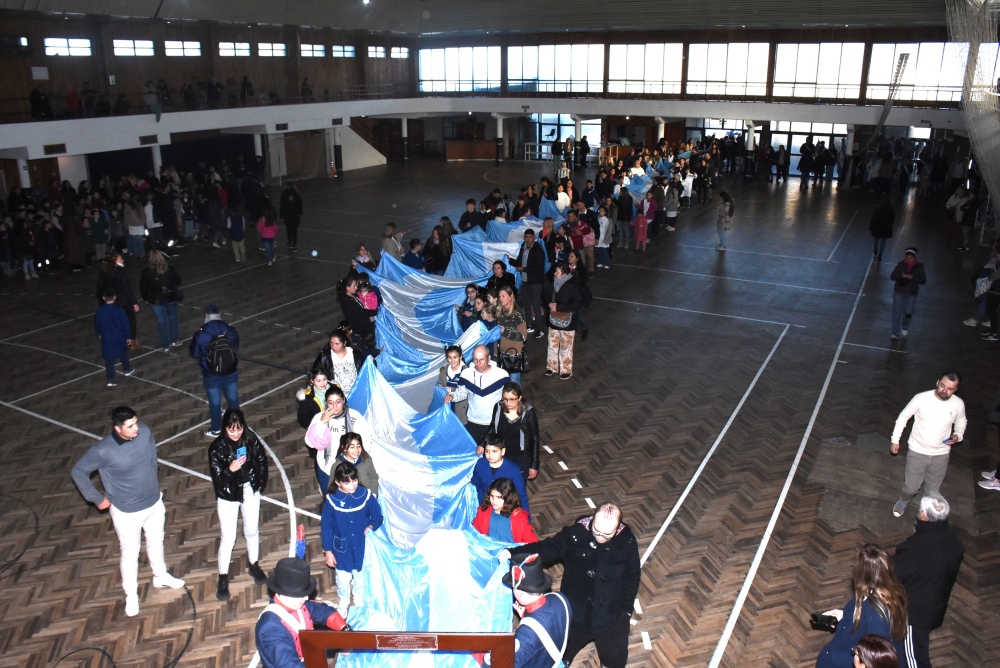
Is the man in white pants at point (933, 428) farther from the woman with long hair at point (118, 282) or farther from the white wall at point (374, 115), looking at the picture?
the white wall at point (374, 115)

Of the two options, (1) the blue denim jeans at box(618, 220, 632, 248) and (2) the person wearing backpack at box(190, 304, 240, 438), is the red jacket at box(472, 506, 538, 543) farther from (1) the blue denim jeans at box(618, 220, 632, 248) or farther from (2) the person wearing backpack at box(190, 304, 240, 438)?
(1) the blue denim jeans at box(618, 220, 632, 248)

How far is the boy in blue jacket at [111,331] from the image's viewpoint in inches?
398

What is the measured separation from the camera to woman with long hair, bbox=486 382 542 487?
6.64 metres

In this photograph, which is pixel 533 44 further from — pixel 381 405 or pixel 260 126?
pixel 381 405

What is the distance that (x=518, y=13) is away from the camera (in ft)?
109

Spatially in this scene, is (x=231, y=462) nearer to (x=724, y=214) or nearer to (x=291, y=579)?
(x=291, y=579)

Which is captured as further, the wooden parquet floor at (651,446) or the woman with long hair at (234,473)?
the wooden parquet floor at (651,446)

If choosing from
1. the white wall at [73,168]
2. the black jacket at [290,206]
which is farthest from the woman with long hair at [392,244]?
the white wall at [73,168]

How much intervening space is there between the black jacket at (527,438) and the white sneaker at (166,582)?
301 centimetres

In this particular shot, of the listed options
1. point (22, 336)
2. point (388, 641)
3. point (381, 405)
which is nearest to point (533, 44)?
point (22, 336)

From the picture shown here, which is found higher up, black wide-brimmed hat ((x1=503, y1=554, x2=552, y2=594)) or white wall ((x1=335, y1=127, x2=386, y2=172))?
white wall ((x1=335, y1=127, x2=386, y2=172))

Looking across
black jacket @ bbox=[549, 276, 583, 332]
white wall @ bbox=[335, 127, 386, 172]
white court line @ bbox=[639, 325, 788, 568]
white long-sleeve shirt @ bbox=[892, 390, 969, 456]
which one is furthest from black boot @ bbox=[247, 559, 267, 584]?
white wall @ bbox=[335, 127, 386, 172]

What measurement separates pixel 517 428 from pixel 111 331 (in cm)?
649

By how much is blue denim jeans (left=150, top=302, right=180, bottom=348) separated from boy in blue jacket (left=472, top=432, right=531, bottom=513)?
730 centimetres
